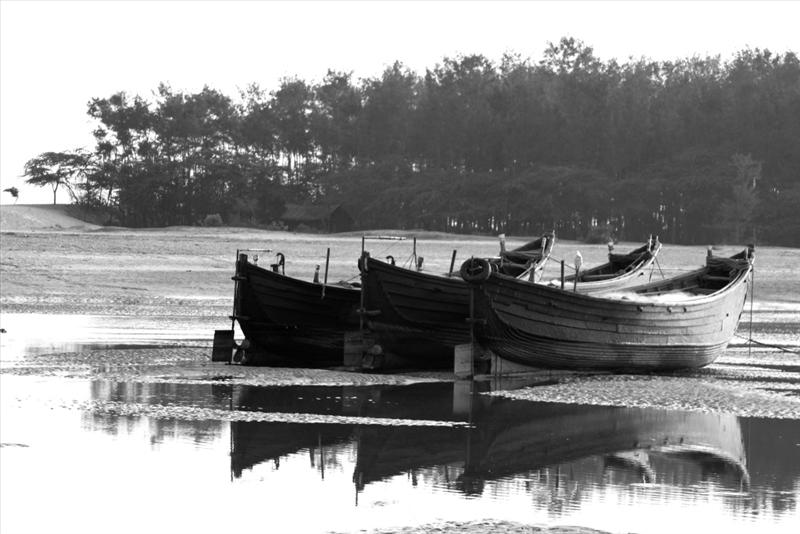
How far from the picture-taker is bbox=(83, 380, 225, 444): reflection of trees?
532 inches

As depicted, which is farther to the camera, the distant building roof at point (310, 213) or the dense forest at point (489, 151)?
the distant building roof at point (310, 213)

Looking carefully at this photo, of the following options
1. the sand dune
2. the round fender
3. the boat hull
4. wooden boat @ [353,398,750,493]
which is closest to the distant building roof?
the sand dune

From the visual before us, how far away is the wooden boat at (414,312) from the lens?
788 inches

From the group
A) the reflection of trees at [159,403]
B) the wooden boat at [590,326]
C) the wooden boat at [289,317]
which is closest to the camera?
the reflection of trees at [159,403]

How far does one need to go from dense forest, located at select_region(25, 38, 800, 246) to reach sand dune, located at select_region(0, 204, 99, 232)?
3583 millimetres

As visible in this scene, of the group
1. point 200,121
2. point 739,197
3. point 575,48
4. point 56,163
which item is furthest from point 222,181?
point 739,197

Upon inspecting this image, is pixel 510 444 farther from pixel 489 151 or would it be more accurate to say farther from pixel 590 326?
pixel 489 151

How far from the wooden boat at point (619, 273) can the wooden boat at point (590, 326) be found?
1183 millimetres

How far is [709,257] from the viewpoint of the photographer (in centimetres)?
2398

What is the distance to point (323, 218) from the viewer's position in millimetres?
74938

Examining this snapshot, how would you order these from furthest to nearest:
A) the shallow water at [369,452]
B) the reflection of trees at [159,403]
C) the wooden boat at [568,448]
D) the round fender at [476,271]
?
the round fender at [476,271] < the reflection of trees at [159,403] < the wooden boat at [568,448] < the shallow water at [369,452]

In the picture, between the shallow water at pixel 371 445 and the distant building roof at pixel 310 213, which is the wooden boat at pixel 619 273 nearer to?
the shallow water at pixel 371 445

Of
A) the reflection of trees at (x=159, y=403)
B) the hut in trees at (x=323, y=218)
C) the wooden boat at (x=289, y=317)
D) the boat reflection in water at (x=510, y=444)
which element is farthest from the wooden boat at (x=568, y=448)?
the hut in trees at (x=323, y=218)

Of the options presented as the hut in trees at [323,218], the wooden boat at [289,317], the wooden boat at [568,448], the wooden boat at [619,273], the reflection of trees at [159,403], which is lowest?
the reflection of trees at [159,403]
